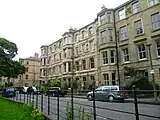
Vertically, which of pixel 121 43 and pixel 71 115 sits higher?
pixel 121 43

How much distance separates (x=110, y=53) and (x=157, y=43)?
29.0 ft

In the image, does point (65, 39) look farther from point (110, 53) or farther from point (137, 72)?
point (137, 72)

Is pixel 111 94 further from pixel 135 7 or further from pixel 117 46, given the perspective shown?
pixel 117 46

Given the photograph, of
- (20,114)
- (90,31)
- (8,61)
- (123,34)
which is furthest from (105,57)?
(20,114)

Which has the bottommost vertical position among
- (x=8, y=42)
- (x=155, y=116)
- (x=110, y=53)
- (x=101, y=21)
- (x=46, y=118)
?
(x=46, y=118)

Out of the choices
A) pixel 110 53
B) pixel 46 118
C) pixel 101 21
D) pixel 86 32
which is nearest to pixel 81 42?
pixel 86 32

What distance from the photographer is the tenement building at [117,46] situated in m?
30.7

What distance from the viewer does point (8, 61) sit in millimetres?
37281

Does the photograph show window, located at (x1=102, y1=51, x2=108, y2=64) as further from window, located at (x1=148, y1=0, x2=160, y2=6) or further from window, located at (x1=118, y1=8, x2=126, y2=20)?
window, located at (x1=148, y1=0, x2=160, y2=6)

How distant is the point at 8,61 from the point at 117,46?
1886 centimetres

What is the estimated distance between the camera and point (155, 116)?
3672mm

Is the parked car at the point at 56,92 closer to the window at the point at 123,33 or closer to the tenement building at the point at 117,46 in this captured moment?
the tenement building at the point at 117,46

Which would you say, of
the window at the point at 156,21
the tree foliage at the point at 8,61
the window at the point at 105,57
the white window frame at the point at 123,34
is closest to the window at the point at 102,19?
the white window frame at the point at 123,34

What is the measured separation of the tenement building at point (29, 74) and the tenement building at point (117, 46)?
38.2m
